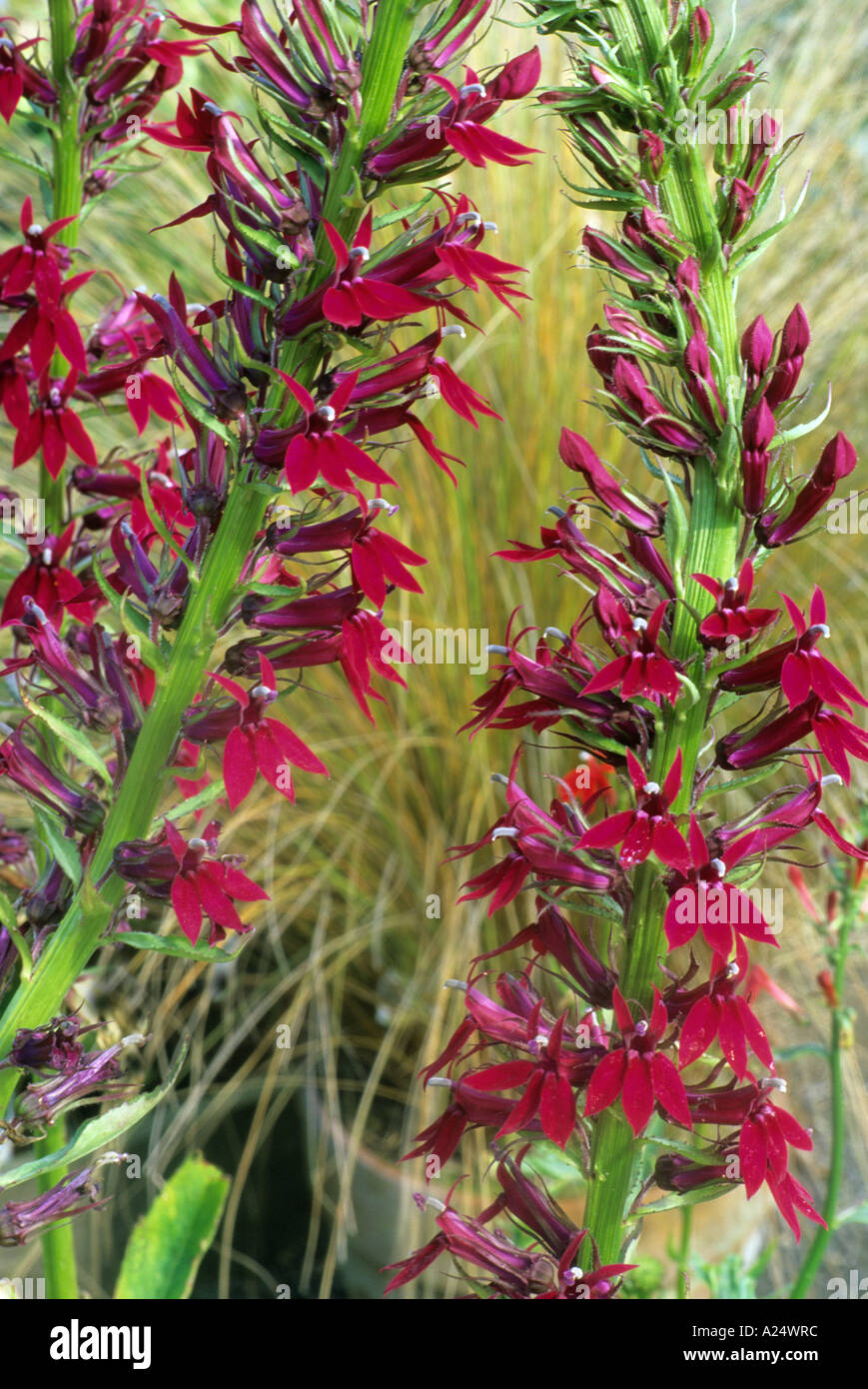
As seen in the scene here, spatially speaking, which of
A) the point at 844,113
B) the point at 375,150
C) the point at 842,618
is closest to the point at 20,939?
the point at 375,150

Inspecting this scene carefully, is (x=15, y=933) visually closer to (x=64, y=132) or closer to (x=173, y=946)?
(x=173, y=946)

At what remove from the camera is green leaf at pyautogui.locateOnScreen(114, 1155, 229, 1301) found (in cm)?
71

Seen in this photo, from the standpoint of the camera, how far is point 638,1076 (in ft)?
1.33

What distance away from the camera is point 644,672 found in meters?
0.41

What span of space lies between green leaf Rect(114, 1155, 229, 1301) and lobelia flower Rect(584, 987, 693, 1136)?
1.33 feet

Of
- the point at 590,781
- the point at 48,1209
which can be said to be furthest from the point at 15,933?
the point at 590,781

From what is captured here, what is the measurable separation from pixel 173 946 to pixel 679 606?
8.4 inches

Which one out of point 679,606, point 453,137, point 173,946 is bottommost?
point 173,946

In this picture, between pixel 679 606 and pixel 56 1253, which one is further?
pixel 56 1253

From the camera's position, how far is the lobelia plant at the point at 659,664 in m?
0.43

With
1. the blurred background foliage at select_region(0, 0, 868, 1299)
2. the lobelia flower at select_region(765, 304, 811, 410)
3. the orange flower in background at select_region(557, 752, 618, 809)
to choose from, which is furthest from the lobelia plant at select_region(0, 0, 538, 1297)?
the blurred background foliage at select_region(0, 0, 868, 1299)
